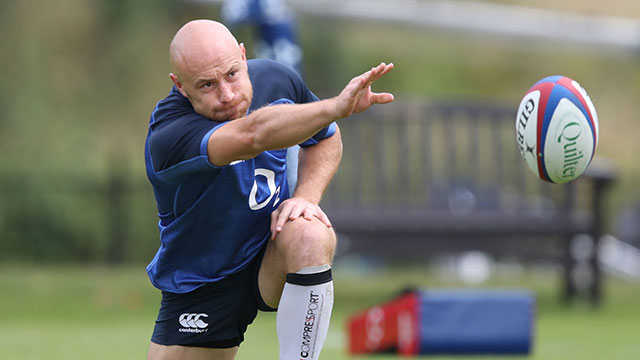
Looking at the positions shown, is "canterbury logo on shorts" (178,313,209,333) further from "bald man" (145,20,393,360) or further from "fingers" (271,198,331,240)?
"fingers" (271,198,331,240)

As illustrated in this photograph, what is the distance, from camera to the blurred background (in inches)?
346

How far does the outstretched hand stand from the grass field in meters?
3.45

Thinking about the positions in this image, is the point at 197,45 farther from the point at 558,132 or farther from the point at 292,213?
the point at 558,132

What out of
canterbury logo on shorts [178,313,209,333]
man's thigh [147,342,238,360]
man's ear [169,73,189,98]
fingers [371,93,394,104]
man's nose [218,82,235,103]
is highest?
man's ear [169,73,189,98]

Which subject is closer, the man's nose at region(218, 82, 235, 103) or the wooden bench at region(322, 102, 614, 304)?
the man's nose at region(218, 82, 235, 103)

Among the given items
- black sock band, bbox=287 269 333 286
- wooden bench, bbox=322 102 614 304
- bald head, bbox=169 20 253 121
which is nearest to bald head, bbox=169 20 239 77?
bald head, bbox=169 20 253 121

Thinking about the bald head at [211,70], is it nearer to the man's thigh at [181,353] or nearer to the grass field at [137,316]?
the man's thigh at [181,353]

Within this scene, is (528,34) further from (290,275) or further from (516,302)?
(290,275)

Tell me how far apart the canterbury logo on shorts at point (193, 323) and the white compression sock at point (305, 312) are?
288 mm

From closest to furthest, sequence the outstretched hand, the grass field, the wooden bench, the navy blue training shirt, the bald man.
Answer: the outstretched hand, the bald man, the navy blue training shirt, the grass field, the wooden bench

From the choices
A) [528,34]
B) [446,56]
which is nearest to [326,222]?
[528,34]

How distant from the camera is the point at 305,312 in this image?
3.18 m

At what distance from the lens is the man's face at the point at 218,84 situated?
3.09m

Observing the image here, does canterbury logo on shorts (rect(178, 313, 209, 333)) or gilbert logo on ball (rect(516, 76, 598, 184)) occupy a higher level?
gilbert logo on ball (rect(516, 76, 598, 184))
